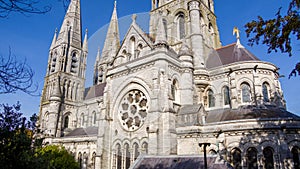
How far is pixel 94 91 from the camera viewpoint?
40125mm

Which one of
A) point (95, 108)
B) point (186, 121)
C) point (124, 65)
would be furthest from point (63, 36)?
point (186, 121)

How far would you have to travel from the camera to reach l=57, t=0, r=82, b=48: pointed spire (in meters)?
40.6

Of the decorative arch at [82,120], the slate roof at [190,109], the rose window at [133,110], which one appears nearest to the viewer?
the slate roof at [190,109]

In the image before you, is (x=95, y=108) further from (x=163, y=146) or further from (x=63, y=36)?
(x=163, y=146)

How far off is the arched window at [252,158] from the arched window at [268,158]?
67 cm

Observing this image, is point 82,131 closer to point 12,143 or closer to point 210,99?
point 210,99

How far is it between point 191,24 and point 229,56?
5.91 meters

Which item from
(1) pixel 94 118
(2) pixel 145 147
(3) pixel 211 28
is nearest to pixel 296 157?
(2) pixel 145 147

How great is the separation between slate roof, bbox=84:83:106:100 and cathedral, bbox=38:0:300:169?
674cm

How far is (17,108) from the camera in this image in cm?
904

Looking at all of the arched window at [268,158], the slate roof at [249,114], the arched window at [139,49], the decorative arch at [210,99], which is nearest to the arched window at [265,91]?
the slate roof at [249,114]

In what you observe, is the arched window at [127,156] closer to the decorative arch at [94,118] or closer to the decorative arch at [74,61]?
the decorative arch at [94,118]

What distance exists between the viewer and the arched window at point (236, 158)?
56.6 ft

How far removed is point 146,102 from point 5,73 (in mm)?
17088
